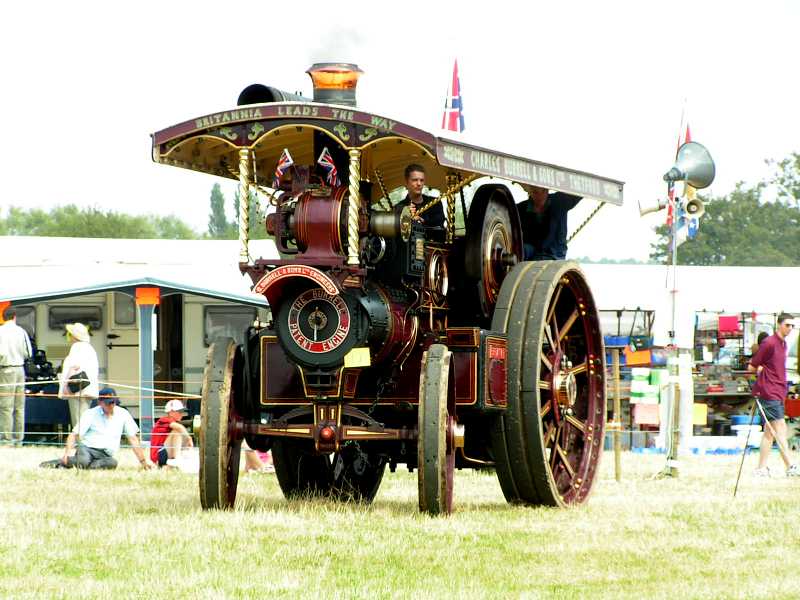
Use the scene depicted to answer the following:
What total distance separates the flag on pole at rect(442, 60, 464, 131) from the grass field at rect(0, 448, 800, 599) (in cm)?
983

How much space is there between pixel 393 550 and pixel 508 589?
1.03 metres

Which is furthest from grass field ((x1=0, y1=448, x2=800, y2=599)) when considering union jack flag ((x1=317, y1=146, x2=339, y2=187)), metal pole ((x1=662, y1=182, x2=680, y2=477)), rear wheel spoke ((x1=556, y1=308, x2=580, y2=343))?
metal pole ((x1=662, y1=182, x2=680, y2=477))

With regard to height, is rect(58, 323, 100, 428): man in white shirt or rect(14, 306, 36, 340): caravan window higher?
rect(14, 306, 36, 340): caravan window

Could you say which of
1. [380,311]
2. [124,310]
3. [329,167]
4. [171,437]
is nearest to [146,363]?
[124,310]

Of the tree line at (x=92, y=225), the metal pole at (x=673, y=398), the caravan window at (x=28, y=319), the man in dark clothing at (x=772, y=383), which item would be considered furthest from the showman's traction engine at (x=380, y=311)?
the tree line at (x=92, y=225)

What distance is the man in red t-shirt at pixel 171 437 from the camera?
14.1 m

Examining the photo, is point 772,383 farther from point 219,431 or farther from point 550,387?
point 219,431

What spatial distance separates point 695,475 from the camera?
41.4ft

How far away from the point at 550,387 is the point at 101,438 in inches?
227

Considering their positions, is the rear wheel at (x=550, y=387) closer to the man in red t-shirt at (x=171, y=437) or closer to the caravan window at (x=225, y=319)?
the man in red t-shirt at (x=171, y=437)

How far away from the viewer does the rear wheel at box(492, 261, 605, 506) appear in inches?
342

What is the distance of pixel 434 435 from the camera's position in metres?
7.84

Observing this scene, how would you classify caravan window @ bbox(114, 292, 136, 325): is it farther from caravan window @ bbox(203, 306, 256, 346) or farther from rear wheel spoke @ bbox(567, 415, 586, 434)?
rear wheel spoke @ bbox(567, 415, 586, 434)

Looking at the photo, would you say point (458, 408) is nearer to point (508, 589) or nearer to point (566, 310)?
point (566, 310)
